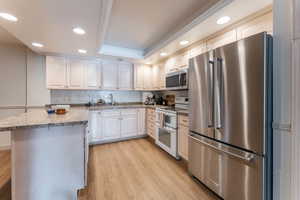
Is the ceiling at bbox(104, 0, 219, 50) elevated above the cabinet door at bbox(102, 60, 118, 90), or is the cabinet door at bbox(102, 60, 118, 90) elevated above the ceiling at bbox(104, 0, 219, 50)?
the ceiling at bbox(104, 0, 219, 50)

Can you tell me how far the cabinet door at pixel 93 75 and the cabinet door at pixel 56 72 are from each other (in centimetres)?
51

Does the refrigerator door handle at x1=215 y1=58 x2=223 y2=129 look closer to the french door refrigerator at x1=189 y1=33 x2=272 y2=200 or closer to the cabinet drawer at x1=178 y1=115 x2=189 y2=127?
the french door refrigerator at x1=189 y1=33 x2=272 y2=200

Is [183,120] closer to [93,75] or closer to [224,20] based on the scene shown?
[224,20]

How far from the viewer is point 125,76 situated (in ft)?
13.6

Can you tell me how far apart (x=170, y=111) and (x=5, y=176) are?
2.93 metres

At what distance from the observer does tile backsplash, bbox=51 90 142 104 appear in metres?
3.73

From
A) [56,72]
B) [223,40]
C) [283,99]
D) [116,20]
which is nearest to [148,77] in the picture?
[116,20]

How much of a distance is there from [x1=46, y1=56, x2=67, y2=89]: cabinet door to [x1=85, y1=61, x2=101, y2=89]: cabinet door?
0.51 metres

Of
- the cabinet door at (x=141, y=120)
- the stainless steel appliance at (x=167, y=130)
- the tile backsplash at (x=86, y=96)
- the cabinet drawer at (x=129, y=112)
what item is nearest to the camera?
the stainless steel appliance at (x=167, y=130)

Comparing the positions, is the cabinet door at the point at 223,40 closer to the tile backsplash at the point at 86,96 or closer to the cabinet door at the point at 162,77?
the cabinet door at the point at 162,77

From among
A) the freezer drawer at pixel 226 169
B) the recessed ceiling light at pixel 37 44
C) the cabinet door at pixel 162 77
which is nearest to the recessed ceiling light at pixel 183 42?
the cabinet door at pixel 162 77

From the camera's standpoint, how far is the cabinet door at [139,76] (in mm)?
4254

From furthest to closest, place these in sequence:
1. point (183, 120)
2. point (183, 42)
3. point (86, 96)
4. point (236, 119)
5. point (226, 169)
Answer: point (86, 96) < point (183, 42) < point (183, 120) < point (226, 169) < point (236, 119)

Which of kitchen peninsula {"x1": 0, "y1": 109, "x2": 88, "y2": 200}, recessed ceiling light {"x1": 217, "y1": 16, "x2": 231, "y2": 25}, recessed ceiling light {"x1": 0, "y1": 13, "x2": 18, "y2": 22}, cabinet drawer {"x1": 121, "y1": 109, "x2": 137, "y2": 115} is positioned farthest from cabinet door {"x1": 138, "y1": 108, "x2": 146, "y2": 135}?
recessed ceiling light {"x1": 0, "y1": 13, "x2": 18, "y2": 22}
